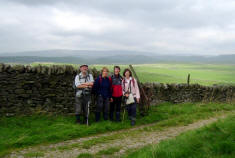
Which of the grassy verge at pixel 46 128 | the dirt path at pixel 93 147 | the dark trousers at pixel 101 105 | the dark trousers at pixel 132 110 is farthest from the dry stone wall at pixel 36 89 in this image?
the dirt path at pixel 93 147

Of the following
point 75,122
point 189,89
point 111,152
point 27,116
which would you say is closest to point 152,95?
point 189,89

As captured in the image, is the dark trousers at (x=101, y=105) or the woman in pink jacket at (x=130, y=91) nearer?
the dark trousers at (x=101, y=105)

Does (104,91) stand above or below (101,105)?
above

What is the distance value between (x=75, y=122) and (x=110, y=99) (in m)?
1.60

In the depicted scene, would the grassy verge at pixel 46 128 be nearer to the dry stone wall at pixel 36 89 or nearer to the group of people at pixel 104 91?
the dry stone wall at pixel 36 89

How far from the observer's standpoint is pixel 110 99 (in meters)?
8.53

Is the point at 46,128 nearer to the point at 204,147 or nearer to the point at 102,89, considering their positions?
the point at 102,89

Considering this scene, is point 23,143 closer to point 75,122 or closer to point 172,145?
point 75,122

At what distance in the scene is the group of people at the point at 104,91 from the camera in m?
8.10

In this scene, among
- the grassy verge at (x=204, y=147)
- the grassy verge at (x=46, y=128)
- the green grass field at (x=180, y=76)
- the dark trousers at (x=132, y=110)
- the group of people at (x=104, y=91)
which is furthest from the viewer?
the green grass field at (x=180, y=76)

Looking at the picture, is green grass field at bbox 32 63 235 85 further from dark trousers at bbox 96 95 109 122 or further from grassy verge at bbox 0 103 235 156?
dark trousers at bbox 96 95 109 122

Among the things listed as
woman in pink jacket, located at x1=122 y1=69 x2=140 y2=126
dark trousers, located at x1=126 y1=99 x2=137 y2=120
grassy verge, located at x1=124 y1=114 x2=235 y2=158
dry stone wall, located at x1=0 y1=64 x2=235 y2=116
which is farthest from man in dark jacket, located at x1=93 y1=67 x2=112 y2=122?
grassy verge, located at x1=124 y1=114 x2=235 y2=158

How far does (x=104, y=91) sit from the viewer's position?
8328mm

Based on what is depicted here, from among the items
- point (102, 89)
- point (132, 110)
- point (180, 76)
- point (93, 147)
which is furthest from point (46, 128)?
point (180, 76)
